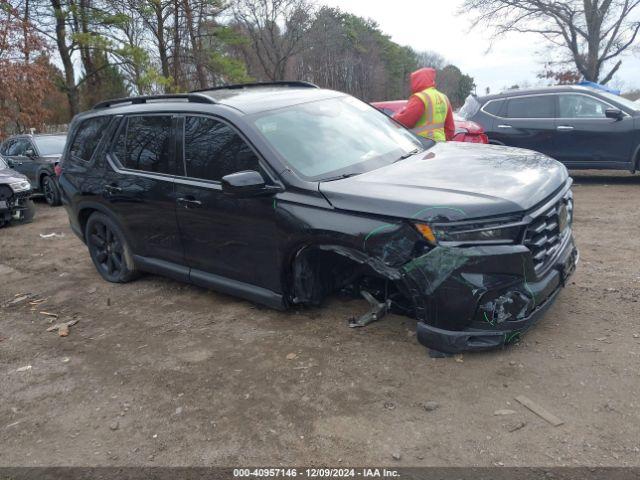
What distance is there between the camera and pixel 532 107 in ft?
31.1

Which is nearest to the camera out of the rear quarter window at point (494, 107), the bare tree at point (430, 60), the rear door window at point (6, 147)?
the rear quarter window at point (494, 107)

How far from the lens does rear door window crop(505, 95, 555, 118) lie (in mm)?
9359

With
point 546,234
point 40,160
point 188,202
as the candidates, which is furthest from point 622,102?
point 40,160

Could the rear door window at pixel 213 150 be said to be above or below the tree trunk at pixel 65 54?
below

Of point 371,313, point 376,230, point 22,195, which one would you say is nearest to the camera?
point 376,230

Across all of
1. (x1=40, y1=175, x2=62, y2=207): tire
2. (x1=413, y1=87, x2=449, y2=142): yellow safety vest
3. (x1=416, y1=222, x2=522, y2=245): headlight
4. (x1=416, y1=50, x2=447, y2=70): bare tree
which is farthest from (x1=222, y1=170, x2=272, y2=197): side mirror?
(x1=416, y1=50, x2=447, y2=70): bare tree

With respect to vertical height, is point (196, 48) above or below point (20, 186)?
above

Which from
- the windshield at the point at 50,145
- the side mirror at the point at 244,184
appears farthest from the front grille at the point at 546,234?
the windshield at the point at 50,145

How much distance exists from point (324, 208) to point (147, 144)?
6.96ft

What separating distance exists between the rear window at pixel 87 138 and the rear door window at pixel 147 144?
36cm

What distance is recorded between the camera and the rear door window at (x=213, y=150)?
393 centimetres

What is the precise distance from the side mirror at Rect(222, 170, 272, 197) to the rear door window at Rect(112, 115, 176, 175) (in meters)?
1.04

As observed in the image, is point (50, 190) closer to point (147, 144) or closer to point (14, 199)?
point (14, 199)

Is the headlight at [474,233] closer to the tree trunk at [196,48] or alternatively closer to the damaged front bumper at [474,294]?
the damaged front bumper at [474,294]
